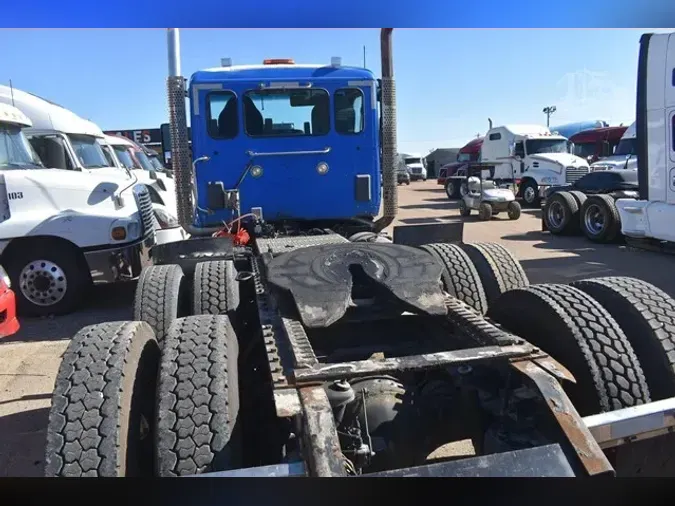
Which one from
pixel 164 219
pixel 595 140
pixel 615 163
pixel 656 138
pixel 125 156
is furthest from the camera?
pixel 595 140

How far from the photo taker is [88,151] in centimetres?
1085

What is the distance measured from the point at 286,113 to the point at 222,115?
71 cm

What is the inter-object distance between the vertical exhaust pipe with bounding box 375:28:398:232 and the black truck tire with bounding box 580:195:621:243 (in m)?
7.01

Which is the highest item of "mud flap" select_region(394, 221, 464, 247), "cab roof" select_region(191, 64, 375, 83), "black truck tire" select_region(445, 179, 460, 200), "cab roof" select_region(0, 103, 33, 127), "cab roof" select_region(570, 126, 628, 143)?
"cab roof" select_region(570, 126, 628, 143)

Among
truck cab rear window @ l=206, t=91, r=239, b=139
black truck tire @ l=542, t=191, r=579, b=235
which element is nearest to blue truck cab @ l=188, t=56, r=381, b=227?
truck cab rear window @ l=206, t=91, r=239, b=139

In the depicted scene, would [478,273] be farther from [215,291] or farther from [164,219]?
[164,219]

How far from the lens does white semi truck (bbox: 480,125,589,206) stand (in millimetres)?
19906

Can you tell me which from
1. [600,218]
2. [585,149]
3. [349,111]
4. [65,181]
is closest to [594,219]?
[600,218]

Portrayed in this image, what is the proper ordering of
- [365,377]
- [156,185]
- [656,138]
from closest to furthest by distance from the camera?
[365,377] < [656,138] < [156,185]

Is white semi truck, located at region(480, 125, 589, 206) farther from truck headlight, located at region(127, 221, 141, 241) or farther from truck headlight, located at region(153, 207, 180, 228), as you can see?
truck headlight, located at region(127, 221, 141, 241)

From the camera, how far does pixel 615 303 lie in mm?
3041

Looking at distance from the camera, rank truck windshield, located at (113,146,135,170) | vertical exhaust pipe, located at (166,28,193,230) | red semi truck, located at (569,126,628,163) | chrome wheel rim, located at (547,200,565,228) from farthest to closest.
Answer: red semi truck, located at (569,126,628,163), truck windshield, located at (113,146,135,170), chrome wheel rim, located at (547,200,565,228), vertical exhaust pipe, located at (166,28,193,230)

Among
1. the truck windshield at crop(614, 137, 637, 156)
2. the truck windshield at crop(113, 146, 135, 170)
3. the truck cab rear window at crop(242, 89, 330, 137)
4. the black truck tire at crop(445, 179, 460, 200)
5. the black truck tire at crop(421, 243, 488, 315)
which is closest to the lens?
the black truck tire at crop(421, 243, 488, 315)
